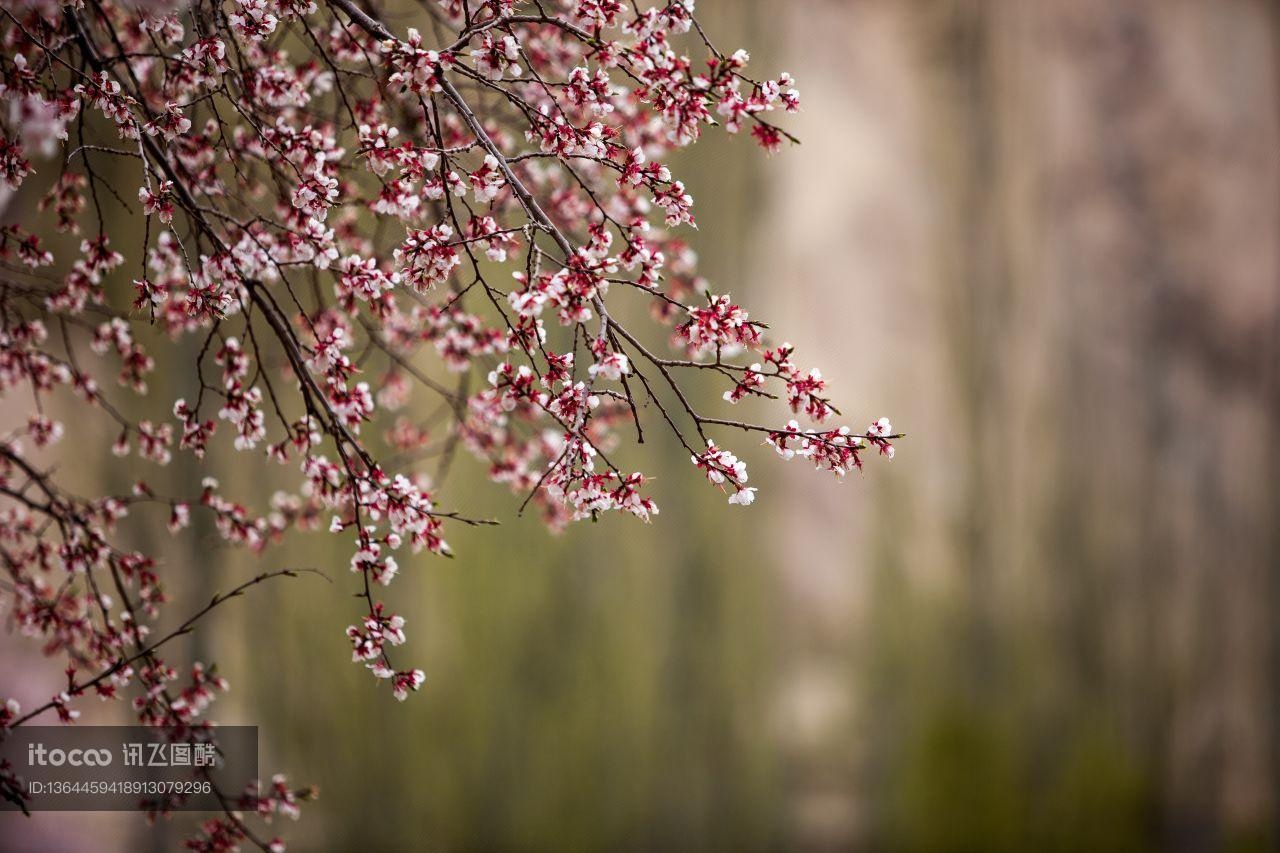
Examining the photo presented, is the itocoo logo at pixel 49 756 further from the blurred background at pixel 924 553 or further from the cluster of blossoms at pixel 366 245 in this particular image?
the blurred background at pixel 924 553

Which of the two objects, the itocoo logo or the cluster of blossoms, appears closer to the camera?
the cluster of blossoms

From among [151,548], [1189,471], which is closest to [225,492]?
[151,548]

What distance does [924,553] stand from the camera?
2.42m

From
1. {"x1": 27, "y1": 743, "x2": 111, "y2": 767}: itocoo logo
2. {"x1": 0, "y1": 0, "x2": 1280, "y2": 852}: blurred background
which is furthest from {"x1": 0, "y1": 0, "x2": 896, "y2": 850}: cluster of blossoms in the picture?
{"x1": 0, "y1": 0, "x2": 1280, "y2": 852}: blurred background

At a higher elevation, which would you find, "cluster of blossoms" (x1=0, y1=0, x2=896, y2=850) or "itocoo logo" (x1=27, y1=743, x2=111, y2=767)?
"cluster of blossoms" (x1=0, y1=0, x2=896, y2=850)

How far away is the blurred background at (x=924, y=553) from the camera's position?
2.32 metres

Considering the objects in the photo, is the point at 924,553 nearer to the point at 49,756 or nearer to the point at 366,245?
the point at 366,245

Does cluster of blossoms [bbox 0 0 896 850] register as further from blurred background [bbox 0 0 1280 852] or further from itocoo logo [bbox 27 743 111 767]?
blurred background [bbox 0 0 1280 852]

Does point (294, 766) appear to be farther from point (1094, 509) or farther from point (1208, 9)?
point (1208, 9)

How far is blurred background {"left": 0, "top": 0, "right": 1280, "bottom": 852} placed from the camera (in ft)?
7.63

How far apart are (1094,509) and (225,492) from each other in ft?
6.55

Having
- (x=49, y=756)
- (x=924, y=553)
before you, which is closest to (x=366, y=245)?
(x=49, y=756)

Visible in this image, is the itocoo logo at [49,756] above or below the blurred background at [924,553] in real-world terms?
below

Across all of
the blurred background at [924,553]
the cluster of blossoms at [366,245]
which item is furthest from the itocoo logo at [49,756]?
the blurred background at [924,553]
